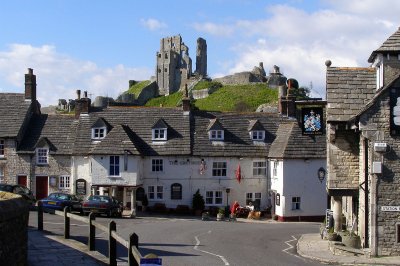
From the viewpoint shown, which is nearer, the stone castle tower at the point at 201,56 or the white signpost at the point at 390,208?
the white signpost at the point at 390,208

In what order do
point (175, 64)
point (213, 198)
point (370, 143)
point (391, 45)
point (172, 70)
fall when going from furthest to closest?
point (175, 64), point (172, 70), point (213, 198), point (391, 45), point (370, 143)

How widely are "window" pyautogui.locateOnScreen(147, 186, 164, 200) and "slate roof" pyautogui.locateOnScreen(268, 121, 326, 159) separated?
29.1 ft

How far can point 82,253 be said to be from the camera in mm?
18000

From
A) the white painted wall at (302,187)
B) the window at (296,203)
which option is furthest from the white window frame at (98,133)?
the window at (296,203)

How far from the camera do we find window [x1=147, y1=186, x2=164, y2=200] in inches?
1855

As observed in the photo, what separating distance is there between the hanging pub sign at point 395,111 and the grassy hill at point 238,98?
59.0m

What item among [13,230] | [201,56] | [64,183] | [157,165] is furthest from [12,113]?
[201,56]

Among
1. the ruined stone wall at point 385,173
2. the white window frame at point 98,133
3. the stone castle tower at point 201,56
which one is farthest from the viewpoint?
the stone castle tower at point 201,56

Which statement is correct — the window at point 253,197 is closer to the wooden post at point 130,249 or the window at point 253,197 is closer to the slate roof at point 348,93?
the slate roof at point 348,93

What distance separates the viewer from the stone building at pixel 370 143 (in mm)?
24969

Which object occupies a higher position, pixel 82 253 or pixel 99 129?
pixel 99 129

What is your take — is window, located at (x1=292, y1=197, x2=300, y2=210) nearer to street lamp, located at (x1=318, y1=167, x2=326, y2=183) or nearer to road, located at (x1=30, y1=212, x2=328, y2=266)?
street lamp, located at (x1=318, y1=167, x2=326, y2=183)

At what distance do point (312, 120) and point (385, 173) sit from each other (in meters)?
6.59

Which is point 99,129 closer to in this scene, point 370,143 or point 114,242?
point 370,143
